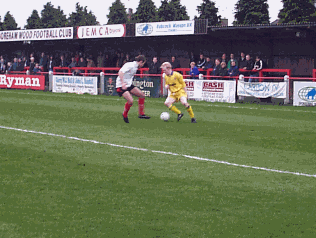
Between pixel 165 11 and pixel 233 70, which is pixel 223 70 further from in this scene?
pixel 165 11

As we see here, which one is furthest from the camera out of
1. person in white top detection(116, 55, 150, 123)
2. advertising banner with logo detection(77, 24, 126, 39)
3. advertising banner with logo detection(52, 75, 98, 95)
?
advertising banner with logo detection(77, 24, 126, 39)

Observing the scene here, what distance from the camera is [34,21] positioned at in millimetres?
69125

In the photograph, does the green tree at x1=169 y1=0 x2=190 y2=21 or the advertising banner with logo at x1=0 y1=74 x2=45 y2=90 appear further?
the green tree at x1=169 y1=0 x2=190 y2=21

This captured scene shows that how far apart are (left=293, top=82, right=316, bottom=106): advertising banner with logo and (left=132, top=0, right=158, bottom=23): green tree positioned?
40.3 meters

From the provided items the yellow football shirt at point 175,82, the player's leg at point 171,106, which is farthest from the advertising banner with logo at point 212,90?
the player's leg at point 171,106

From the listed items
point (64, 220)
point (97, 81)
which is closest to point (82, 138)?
point (64, 220)

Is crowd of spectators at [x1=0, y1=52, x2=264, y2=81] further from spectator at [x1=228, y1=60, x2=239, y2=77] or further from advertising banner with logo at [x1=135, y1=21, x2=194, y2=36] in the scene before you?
advertising banner with logo at [x1=135, y1=21, x2=194, y2=36]

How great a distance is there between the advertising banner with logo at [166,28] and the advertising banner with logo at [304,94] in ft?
27.7

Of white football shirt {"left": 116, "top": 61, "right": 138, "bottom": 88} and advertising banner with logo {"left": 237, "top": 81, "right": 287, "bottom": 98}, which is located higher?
white football shirt {"left": 116, "top": 61, "right": 138, "bottom": 88}

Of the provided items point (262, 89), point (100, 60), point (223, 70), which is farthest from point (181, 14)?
point (262, 89)

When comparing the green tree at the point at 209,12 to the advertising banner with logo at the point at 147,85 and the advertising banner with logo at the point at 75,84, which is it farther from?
the advertising banner with logo at the point at 147,85

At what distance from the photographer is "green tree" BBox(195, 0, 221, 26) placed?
56625 millimetres

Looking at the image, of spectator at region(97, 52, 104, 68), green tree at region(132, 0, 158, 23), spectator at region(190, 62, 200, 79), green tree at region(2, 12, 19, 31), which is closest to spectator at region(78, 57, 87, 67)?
spectator at region(97, 52, 104, 68)

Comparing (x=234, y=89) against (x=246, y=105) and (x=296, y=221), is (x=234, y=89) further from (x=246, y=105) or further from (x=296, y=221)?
(x=296, y=221)
